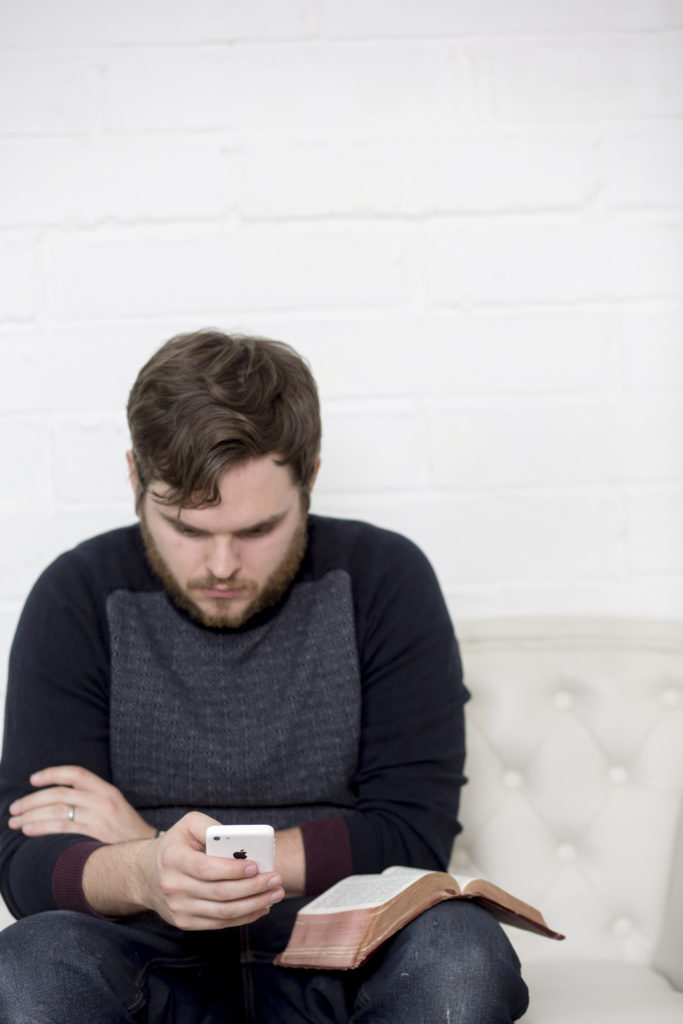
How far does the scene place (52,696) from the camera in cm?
143

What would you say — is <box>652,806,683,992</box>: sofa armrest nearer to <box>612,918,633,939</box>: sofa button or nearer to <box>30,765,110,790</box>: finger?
<box>612,918,633,939</box>: sofa button

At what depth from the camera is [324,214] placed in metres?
1.71

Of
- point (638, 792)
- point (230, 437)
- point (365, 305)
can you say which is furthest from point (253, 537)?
point (638, 792)

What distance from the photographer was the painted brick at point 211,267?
1706 mm

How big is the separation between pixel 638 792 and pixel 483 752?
218 mm

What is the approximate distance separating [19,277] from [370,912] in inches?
43.0

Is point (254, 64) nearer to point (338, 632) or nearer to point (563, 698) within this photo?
point (338, 632)

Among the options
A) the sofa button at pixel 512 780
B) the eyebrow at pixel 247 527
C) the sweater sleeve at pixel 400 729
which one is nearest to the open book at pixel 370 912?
the sweater sleeve at pixel 400 729

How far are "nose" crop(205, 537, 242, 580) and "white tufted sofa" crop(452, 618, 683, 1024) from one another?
0.39 m

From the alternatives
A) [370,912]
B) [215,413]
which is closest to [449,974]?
[370,912]

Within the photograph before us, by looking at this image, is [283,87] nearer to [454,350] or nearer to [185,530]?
[454,350]

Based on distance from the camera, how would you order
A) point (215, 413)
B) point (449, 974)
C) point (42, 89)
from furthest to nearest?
point (42, 89) < point (215, 413) < point (449, 974)

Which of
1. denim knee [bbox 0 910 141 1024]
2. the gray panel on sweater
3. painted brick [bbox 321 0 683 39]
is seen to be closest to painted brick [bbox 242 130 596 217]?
painted brick [bbox 321 0 683 39]

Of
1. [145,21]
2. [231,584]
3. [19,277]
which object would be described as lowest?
[231,584]
